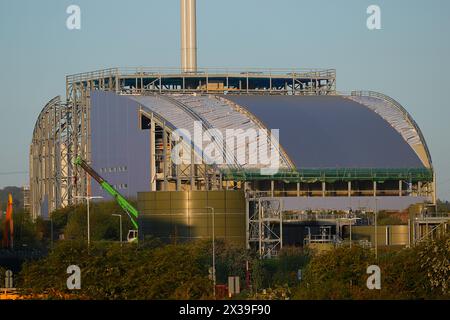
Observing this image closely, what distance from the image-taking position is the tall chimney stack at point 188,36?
18138 cm

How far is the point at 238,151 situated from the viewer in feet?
516

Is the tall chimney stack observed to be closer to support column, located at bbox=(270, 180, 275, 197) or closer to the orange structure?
support column, located at bbox=(270, 180, 275, 197)

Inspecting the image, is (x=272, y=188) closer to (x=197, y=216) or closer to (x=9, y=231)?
(x=197, y=216)

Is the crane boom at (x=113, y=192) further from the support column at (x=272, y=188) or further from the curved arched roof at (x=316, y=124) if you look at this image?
the support column at (x=272, y=188)

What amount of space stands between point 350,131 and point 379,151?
3627mm

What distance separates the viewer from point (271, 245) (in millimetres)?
143625

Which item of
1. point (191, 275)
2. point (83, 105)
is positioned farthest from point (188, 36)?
point (191, 275)

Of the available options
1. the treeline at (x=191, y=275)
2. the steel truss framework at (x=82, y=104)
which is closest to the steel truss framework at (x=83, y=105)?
the steel truss framework at (x=82, y=104)

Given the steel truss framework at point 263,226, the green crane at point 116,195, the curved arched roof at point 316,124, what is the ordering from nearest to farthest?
the steel truss framework at point 263,226, the green crane at point 116,195, the curved arched roof at point 316,124

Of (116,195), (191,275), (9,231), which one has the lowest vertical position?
(191,275)

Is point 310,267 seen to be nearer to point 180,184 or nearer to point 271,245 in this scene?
point 271,245

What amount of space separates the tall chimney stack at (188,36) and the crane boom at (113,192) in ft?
67.8

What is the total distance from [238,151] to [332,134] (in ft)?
38.9
